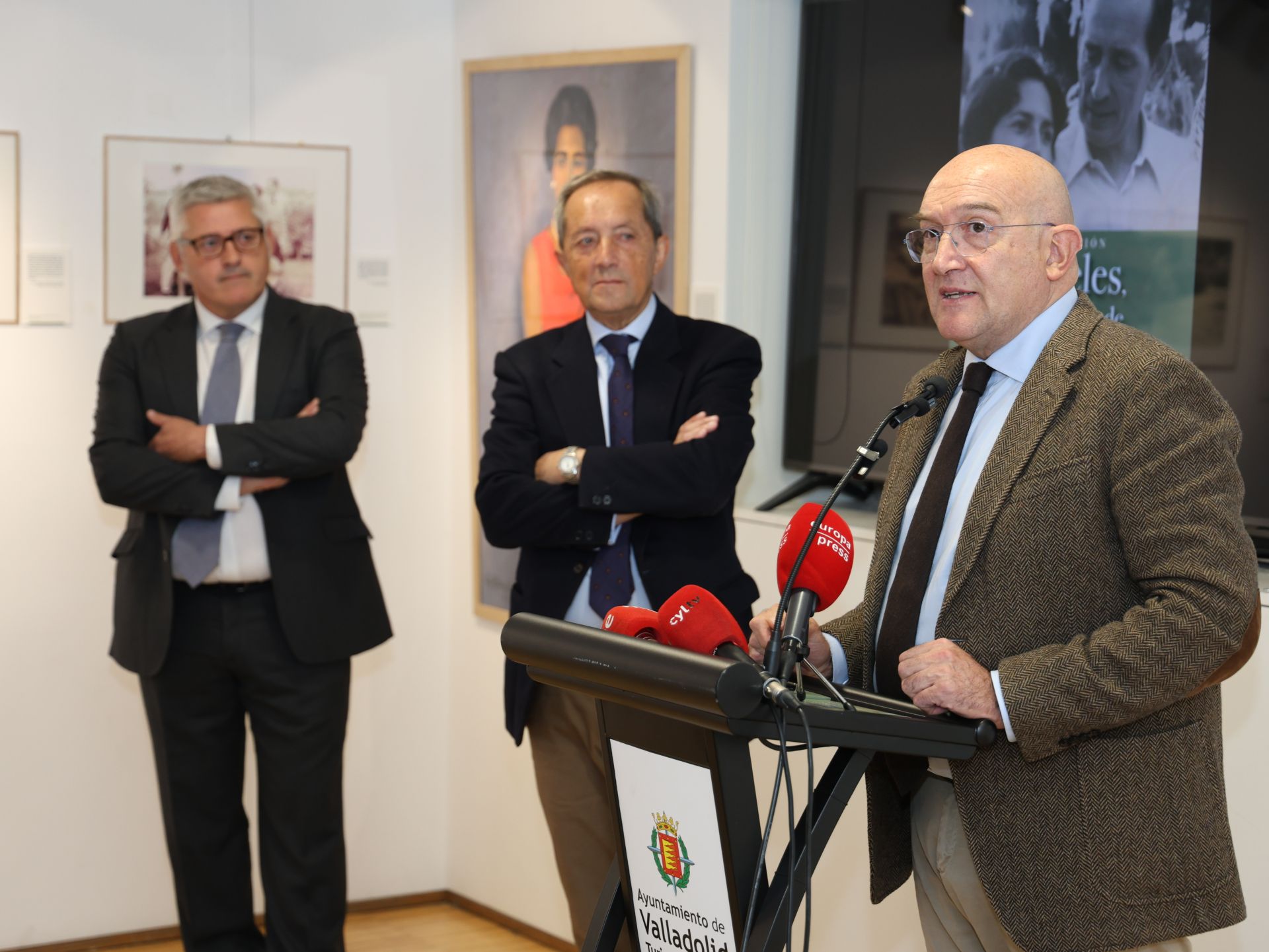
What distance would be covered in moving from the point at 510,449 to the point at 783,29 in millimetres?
1601

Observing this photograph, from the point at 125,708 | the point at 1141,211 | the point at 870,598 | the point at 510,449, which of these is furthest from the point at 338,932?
the point at 1141,211

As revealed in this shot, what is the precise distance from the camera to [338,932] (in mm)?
3756

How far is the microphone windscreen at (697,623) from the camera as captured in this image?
1872 mm

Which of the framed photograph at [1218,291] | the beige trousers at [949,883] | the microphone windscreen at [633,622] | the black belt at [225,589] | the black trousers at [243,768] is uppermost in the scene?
the framed photograph at [1218,291]

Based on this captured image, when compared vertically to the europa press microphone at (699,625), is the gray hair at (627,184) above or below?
above

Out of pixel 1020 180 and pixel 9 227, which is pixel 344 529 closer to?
pixel 9 227

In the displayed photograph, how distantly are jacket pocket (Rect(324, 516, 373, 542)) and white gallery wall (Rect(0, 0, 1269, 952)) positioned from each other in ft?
2.76

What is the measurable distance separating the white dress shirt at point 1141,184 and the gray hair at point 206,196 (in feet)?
7.11

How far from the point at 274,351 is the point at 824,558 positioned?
2220 millimetres

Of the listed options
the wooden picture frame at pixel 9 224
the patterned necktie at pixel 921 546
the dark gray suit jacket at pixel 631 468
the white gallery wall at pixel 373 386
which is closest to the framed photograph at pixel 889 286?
the white gallery wall at pixel 373 386

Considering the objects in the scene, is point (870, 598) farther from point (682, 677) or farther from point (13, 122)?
point (13, 122)

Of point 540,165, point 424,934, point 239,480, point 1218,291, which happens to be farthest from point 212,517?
point 1218,291

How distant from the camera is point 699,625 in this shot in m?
1.87

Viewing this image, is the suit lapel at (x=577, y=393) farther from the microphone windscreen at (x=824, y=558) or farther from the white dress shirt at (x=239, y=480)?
the microphone windscreen at (x=824, y=558)
